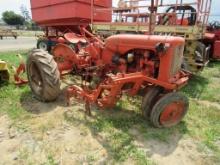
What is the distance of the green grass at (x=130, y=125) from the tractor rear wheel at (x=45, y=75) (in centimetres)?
44

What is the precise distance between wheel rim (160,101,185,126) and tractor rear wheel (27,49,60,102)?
1.94 metres

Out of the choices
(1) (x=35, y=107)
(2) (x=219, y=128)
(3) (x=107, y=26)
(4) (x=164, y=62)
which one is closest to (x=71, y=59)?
(1) (x=35, y=107)

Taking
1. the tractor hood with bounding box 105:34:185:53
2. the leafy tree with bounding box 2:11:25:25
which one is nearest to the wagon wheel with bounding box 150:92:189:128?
the tractor hood with bounding box 105:34:185:53

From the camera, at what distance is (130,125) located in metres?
4.02

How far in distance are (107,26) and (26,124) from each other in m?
5.39

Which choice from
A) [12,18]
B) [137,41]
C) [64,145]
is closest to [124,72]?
[137,41]

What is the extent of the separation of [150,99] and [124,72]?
67 centimetres

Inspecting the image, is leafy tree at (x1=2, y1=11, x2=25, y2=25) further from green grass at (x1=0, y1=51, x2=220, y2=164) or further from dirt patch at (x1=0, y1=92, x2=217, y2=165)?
dirt patch at (x1=0, y1=92, x2=217, y2=165)

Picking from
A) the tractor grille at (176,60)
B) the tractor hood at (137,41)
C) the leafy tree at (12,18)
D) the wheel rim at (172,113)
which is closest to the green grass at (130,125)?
the wheel rim at (172,113)

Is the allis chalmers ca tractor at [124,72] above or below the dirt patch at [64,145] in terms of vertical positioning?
above

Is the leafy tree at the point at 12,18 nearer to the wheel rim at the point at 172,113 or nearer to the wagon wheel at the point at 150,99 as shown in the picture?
the wagon wheel at the point at 150,99

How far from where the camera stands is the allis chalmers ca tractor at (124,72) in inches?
148

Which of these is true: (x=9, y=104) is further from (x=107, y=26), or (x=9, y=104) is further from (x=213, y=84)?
(x=213, y=84)

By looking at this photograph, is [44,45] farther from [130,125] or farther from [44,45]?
[130,125]
